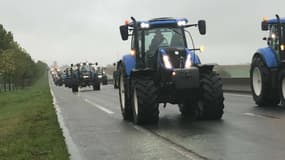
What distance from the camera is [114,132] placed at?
525 inches

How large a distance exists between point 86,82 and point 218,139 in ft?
133

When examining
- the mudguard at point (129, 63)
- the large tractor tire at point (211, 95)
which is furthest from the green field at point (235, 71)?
the large tractor tire at point (211, 95)

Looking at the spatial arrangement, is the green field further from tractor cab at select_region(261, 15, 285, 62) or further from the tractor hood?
the tractor hood

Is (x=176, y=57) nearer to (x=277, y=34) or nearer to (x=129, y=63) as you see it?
(x=129, y=63)

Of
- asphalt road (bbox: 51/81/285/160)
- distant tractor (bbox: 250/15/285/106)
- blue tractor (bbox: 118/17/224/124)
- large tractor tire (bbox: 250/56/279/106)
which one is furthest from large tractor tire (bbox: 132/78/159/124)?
large tractor tire (bbox: 250/56/279/106)

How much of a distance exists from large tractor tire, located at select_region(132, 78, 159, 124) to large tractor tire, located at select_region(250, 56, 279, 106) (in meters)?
5.15

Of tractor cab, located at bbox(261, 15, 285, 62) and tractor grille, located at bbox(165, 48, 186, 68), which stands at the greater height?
tractor cab, located at bbox(261, 15, 285, 62)

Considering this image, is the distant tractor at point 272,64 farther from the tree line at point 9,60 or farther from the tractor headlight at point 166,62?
the tree line at point 9,60

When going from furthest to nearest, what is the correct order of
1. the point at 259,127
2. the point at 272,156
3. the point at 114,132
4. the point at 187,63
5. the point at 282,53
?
the point at 282,53
the point at 187,63
the point at 114,132
the point at 259,127
the point at 272,156

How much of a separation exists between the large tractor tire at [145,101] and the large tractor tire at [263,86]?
515cm

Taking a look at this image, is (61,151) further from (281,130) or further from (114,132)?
(281,130)

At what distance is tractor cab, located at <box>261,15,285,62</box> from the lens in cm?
1747

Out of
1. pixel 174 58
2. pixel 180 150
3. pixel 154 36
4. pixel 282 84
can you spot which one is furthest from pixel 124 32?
pixel 180 150

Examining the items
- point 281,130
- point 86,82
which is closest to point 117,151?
point 281,130
